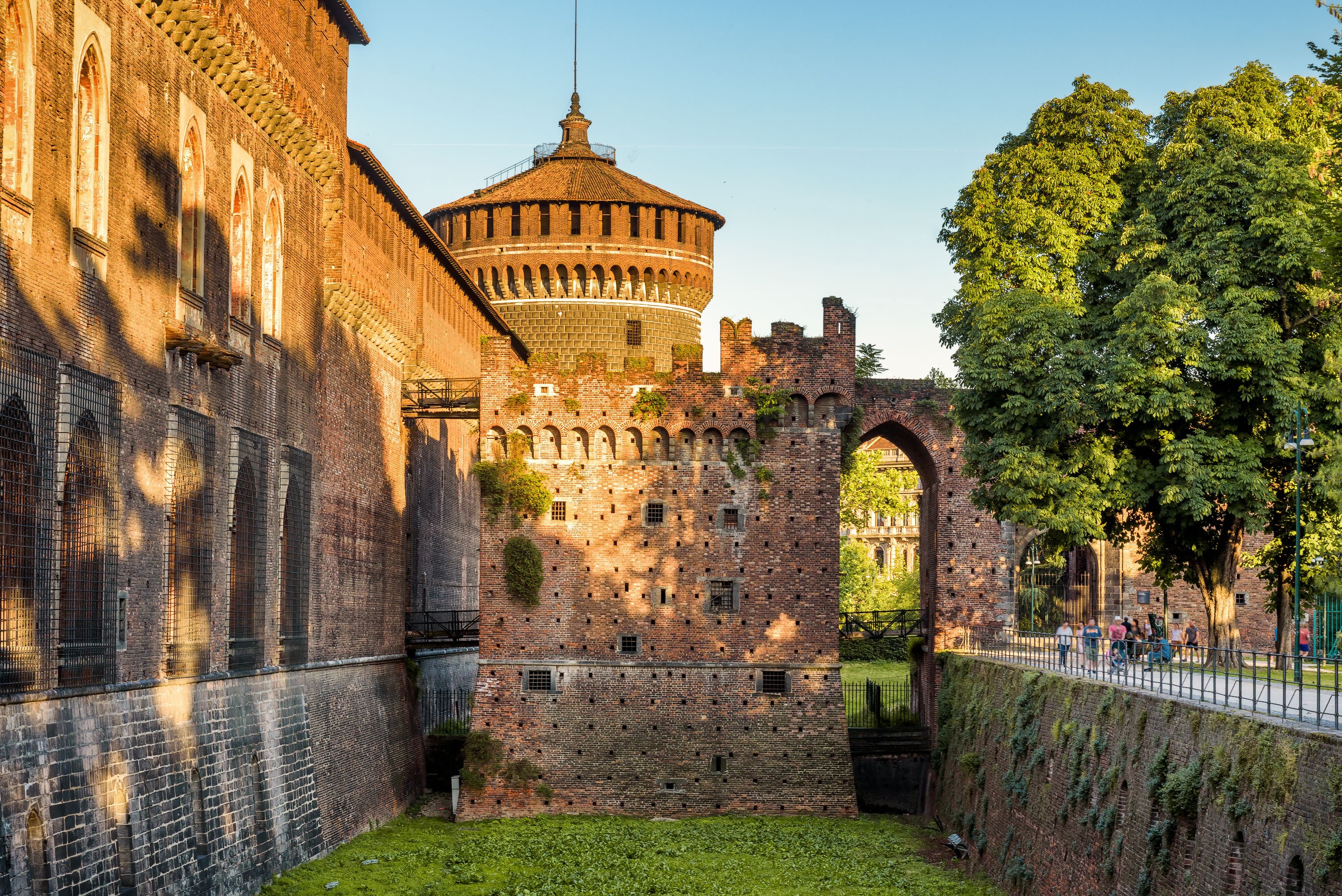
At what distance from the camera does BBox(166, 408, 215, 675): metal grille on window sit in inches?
900

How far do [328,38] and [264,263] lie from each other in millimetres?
7901

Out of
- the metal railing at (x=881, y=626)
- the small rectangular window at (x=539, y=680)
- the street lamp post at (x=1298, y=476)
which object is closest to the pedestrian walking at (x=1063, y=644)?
the street lamp post at (x=1298, y=476)

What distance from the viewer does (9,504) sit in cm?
1747

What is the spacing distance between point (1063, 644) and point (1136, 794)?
399 inches

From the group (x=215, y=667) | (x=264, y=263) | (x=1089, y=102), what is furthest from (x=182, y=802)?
(x=1089, y=102)

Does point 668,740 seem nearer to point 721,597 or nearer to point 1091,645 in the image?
point 721,597

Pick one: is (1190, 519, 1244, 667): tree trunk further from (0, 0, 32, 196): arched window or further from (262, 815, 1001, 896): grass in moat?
(0, 0, 32, 196): arched window

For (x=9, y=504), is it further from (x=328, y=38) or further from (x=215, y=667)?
(x=328, y=38)

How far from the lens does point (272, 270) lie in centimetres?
2839

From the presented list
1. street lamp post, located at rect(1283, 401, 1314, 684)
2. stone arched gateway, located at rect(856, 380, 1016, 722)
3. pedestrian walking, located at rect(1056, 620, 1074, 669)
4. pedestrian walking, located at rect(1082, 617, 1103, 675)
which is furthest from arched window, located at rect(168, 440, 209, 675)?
stone arched gateway, located at rect(856, 380, 1016, 722)

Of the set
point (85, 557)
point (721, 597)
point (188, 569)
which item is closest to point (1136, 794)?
point (85, 557)

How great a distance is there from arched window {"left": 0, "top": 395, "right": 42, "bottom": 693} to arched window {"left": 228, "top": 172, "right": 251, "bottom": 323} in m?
8.29

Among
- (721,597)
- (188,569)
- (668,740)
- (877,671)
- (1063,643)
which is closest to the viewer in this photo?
(188,569)

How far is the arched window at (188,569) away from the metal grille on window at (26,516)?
4.47 metres
